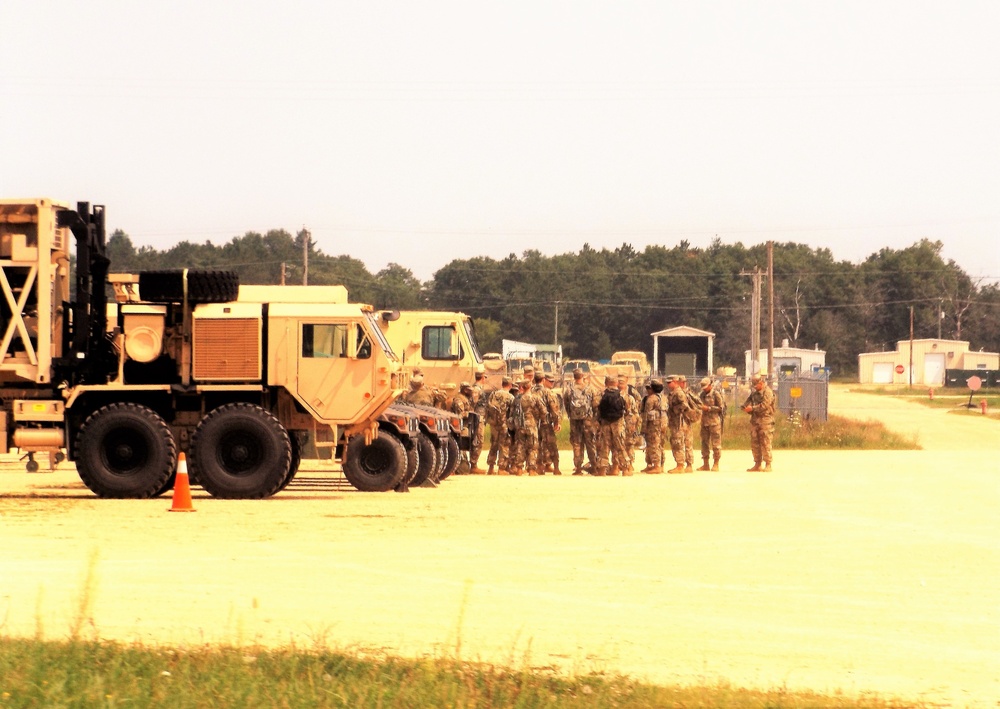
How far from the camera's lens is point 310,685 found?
7.99 m

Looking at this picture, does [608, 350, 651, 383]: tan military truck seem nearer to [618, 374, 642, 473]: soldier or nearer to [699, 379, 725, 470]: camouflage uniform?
[699, 379, 725, 470]: camouflage uniform

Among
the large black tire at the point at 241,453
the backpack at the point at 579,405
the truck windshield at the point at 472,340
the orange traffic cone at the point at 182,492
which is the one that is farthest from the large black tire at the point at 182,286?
the truck windshield at the point at 472,340

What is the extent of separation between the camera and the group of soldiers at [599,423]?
1062 inches

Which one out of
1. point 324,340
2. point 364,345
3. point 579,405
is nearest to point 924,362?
point 579,405

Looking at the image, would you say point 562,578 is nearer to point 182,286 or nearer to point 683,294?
point 182,286

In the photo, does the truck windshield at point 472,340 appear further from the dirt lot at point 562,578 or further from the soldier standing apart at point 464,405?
the dirt lot at point 562,578

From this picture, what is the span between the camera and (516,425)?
27328mm

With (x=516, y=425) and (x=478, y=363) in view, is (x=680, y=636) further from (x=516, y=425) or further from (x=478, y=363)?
(x=478, y=363)

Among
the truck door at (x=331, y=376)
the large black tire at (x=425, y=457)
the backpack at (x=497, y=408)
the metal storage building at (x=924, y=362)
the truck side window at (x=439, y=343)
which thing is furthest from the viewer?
the metal storage building at (x=924, y=362)

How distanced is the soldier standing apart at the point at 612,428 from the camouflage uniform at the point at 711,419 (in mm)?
1759

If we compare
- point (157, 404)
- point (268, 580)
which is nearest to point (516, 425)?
point (157, 404)

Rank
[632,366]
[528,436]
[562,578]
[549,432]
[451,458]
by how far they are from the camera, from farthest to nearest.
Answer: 1. [632,366]
2. [549,432]
3. [528,436]
4. [451,458]
5. [562,578]

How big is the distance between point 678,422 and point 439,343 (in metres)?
6.28

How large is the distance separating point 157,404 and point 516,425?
8200mm
